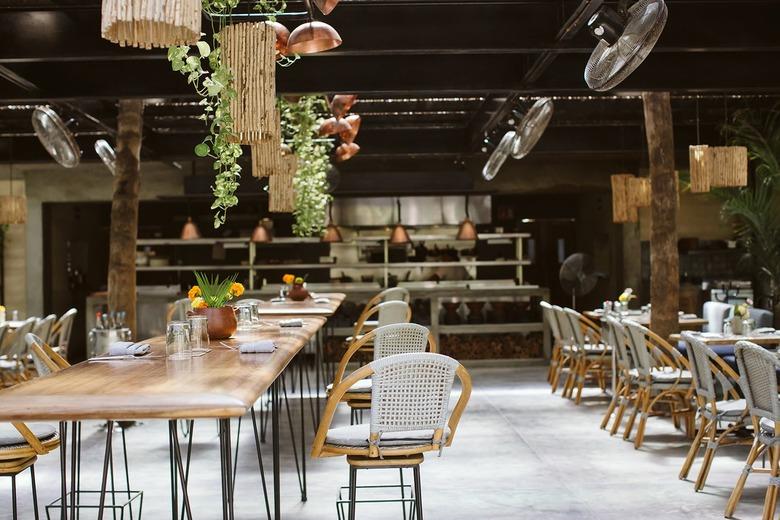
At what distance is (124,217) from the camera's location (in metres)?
8.80

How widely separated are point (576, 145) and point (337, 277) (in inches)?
192

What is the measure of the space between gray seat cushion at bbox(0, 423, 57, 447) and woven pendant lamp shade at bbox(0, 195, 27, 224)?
8.07m

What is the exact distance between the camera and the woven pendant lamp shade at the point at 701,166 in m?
8.78

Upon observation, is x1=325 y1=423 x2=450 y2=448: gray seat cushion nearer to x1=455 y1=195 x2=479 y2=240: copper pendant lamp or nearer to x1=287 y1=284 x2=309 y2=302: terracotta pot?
x1=287 y1=284 x2=309 y2=302: terracotta pot

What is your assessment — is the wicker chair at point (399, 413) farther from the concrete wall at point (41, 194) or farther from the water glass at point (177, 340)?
the concrete wall at point (41, 194)

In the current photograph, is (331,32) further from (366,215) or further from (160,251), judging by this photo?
(160,251)

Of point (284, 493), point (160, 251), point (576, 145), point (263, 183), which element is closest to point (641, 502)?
point (284, 493)

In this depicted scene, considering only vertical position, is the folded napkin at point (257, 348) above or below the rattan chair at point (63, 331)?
above

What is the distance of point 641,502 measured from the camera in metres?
5.39

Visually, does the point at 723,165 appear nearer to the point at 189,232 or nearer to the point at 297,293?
the point at 297,293

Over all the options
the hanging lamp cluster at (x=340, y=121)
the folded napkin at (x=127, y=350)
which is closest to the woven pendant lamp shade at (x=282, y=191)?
the hanging lamp cluster at (x=340, y=121)

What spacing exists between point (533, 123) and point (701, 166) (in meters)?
1.74

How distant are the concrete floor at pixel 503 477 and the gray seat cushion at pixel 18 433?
1121 mm

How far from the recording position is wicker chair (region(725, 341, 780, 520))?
4.69m
